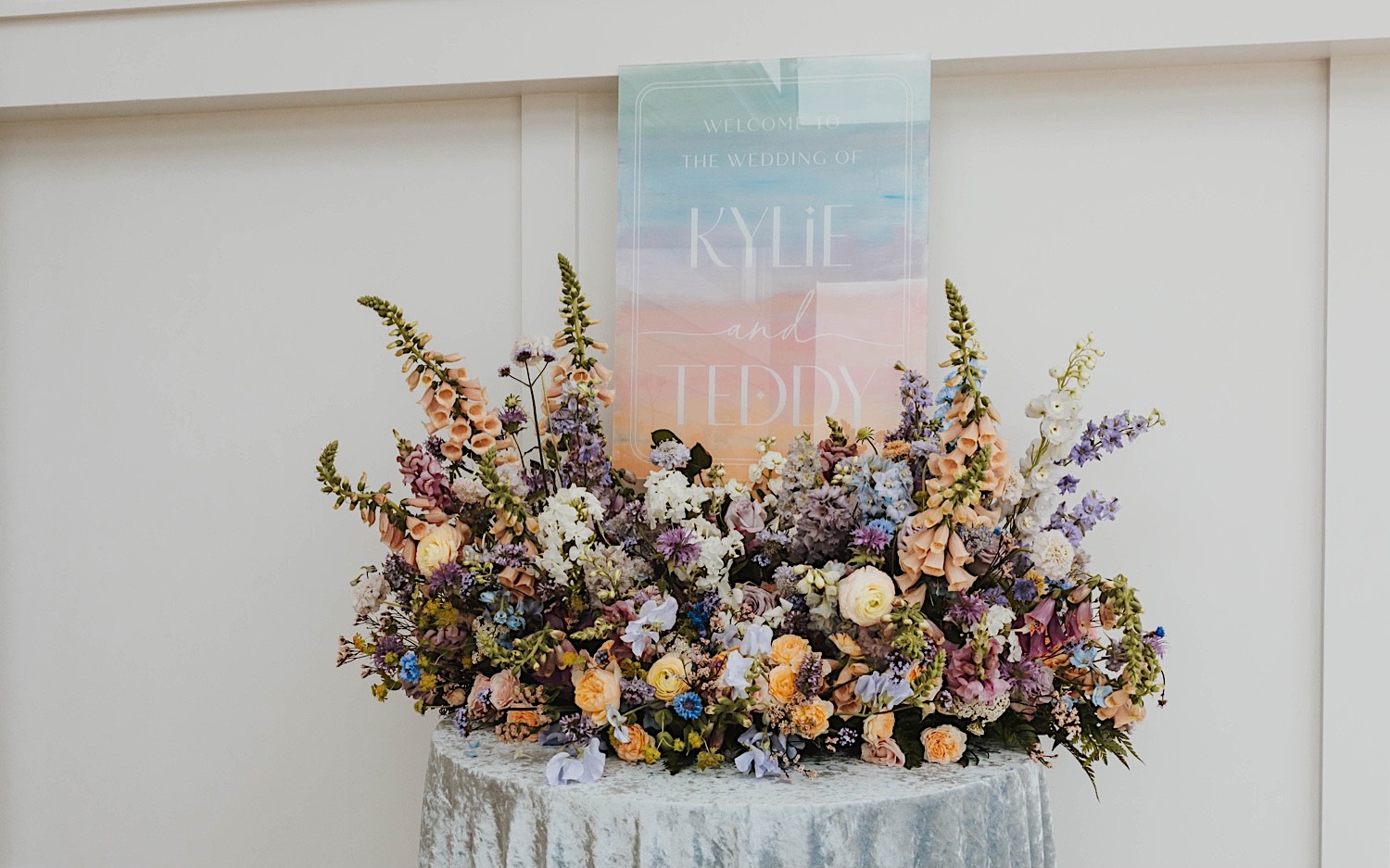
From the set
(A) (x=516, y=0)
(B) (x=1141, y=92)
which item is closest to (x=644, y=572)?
(A) (x=516, y=0)

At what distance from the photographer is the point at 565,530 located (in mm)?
1373

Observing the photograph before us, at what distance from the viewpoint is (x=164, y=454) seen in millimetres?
2170

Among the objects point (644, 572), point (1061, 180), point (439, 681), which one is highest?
point (1061, 180)

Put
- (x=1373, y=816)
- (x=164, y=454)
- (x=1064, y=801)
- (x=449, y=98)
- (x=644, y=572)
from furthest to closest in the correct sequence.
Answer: (x=164, y=454) < (x=449, y=98) < (x=1064, y=801) < (x=1373, y=816) < (x=644, y=572)

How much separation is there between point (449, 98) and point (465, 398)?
0.76m

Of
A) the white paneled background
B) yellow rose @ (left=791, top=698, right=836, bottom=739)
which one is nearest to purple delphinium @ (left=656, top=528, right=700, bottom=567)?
yellow rose @ (left=791, top=698, right=836, bottom=739)

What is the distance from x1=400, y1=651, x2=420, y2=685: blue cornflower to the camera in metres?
1.43

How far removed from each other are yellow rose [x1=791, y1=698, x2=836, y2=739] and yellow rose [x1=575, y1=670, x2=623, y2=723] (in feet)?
0.75

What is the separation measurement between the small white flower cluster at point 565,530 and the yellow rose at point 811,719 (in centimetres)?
34

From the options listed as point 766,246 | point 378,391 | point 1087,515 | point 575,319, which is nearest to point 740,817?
point 1087,515

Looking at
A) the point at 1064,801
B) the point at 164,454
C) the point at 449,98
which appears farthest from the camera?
the point at 164,454

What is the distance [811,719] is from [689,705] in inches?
6.1

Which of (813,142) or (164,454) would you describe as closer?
(813,142)

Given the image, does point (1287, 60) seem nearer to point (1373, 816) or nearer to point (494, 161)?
point (1373, 816)
